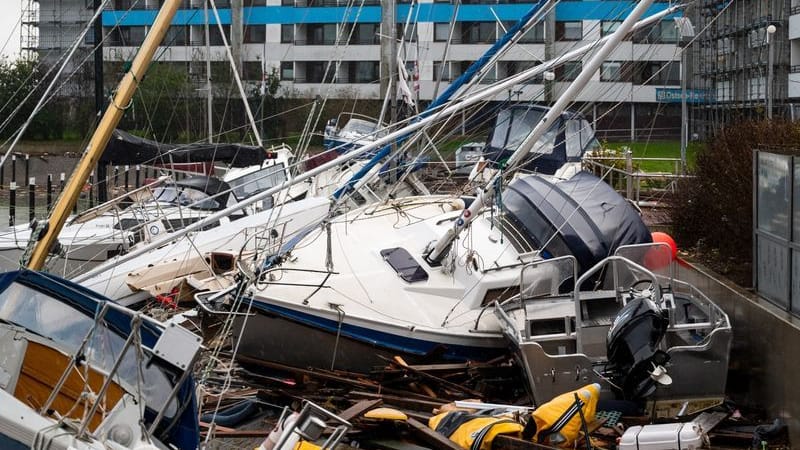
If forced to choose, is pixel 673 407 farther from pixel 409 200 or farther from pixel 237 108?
pixel 237 108

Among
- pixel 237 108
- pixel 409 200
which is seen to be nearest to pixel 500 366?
pixel 409 200

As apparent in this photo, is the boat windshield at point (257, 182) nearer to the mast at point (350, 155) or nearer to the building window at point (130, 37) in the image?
the mast at point (350, 155)

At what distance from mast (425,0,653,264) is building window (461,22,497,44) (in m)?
38.2

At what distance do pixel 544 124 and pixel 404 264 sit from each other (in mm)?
2610

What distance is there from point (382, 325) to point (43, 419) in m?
6.25

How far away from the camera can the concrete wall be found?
12.2 meters

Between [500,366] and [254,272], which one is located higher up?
[254,272]

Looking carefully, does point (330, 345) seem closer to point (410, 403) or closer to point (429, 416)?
point (410, 403)

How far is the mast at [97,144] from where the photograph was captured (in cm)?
1229

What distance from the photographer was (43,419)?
914 centimetres

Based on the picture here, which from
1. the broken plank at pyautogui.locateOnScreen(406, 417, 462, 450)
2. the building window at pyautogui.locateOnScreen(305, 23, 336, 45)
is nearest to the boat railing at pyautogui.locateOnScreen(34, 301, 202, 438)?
the broken plank at pyautogui.locateOnScreen(406, 417, 462, 450)

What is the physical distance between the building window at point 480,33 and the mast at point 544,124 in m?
38.2

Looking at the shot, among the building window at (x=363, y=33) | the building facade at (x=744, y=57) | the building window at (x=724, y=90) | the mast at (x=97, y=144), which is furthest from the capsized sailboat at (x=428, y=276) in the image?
the building window at (x=363, y=33)

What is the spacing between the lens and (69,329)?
10.2m
